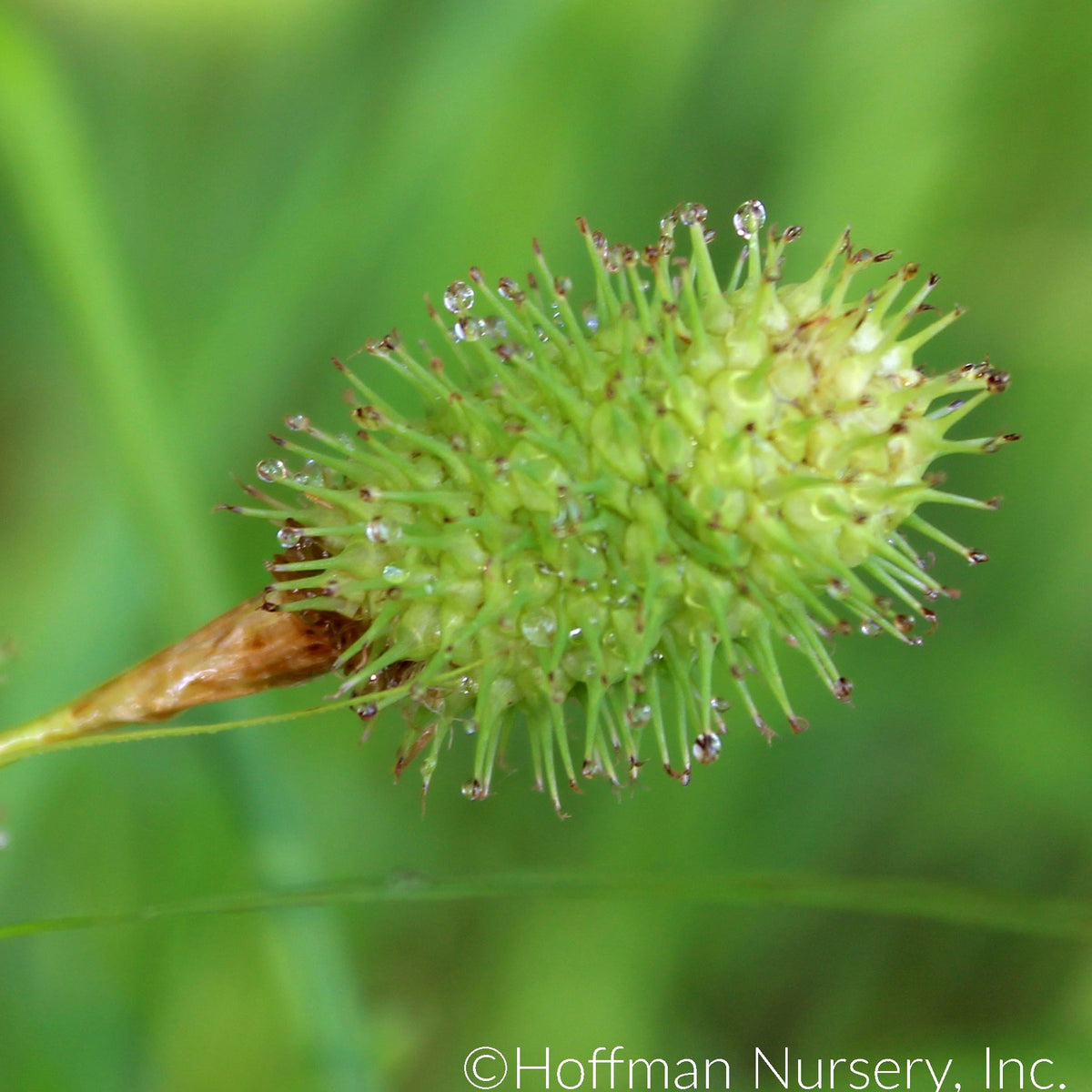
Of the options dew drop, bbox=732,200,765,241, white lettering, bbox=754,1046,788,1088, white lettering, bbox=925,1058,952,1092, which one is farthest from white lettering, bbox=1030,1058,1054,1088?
dew drop, bbox=732,200,765,241

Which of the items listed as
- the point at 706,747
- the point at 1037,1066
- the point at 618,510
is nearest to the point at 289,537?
the point at 618,510

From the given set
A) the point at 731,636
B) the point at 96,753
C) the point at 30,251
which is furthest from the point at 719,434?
the point at 30,251

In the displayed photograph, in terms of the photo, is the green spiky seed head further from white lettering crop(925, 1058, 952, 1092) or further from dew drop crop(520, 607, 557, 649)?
white lettering crop(925, 1058, 952, 1092)

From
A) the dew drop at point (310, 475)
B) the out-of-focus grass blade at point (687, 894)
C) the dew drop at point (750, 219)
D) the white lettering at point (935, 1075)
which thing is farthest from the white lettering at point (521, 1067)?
the dew drop at point (750, 219)

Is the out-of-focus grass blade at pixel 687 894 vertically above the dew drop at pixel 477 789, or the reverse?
the dew drop at pixel 477 789

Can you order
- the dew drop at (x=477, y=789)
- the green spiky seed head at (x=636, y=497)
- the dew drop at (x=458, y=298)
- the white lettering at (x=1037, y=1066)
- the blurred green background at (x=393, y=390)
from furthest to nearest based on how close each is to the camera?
the blurred green background at (x=393, y=390) < the white lettering at (x=1037, y=1066) < the dew drop at (x=458, y=298) < the dew drop at (x=477, y=789) < the green spiky seed head at (x=636, y=497)

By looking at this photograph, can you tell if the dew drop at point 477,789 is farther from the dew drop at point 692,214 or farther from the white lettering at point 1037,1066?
the white lettering at point 1037,1066
